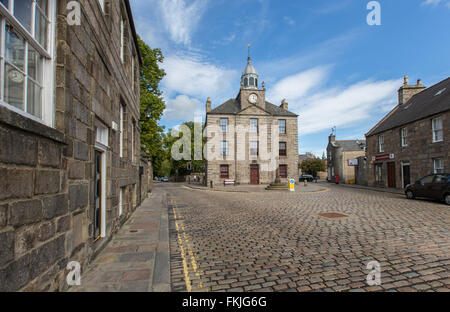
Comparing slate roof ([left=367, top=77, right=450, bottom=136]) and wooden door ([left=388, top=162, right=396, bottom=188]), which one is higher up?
slate roof ([left=367, top=77, right=450, bottom=136])

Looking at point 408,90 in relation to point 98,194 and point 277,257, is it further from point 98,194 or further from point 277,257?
point 98,194

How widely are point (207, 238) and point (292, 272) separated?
2649mm

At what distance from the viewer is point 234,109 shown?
34406 mm

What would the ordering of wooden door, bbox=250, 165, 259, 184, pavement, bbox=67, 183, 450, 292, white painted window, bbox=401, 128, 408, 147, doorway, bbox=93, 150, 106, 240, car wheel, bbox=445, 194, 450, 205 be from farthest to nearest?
wooden door, bbox=250, 165, 259, 184, white painted window, bbox=401, 128, 408, 147, car wheel, bbox=445, 194, 450, 205, doorway, bbox=93, 150, 106, 240, pavement, bbox=67, 183, 450, 292

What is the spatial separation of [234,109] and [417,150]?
2174 cm

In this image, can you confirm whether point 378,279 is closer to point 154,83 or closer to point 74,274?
point 74,274

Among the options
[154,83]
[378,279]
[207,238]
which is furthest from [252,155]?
[378,279]

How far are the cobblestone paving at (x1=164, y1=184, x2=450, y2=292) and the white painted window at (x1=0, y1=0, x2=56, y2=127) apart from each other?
2.99 metres

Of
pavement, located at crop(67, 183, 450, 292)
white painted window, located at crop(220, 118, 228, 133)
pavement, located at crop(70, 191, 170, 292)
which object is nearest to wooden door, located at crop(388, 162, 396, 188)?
pavement, located at crop(67, 183, 450, 292)

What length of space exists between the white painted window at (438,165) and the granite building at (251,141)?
54.6ft

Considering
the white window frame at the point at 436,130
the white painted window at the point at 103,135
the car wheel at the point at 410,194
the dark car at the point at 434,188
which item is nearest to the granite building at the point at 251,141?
the white window frame at the point at 436,130

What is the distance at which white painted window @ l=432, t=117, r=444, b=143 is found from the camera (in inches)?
669

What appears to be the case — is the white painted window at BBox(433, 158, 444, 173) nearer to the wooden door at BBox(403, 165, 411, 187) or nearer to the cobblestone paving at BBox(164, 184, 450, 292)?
the wooden door at BBox(403, 165, 411, 187)
